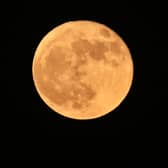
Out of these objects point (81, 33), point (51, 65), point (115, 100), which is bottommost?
Result: point (115, 100)

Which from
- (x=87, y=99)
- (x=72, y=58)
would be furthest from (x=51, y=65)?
(x=87, y=99)

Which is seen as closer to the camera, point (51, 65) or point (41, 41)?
point (51, 65)

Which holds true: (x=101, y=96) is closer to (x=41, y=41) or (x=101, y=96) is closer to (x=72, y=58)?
(x=72, y=58)

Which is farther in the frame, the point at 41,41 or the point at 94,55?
the point at 41,41

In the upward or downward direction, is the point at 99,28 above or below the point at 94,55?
above

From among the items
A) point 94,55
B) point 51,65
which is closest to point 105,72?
point 94,55

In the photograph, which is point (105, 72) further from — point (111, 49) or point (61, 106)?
point (61, 106)
